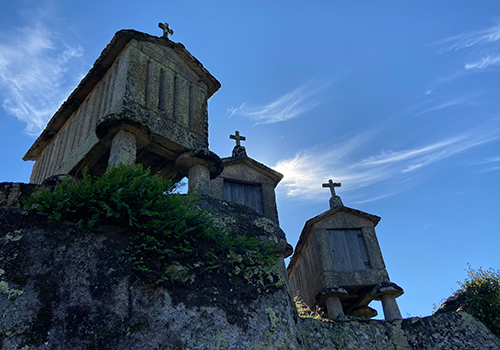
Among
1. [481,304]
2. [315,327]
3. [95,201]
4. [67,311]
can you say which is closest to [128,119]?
[95,201]

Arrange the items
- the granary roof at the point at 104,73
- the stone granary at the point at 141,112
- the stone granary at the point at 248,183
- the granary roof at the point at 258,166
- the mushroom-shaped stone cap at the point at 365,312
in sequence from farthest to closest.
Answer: the granary roof at the point at 258,166 → the mushroom-shaped stone cap at the point at 365,312 → the stone granary at the point at 248,183 → the granary roof at the point at 104,73 → the stone granary at the point at 141,112

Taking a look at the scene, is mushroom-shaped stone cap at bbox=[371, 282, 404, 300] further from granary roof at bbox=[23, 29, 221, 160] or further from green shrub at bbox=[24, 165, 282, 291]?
granary roof at bbox=[23, 29, 221, 160]

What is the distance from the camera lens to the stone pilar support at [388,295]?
26.5 ft

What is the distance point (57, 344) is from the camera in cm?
268

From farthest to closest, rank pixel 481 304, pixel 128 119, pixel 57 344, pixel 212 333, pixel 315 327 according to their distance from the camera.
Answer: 1. pixel 128 119
2. pixel 481 304
3. pixel 315 327
4. pixel 212 333
5. pixel 57 344

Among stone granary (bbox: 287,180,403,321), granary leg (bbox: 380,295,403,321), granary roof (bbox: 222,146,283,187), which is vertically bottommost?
granary leg (bbox: 380,295,403,321)

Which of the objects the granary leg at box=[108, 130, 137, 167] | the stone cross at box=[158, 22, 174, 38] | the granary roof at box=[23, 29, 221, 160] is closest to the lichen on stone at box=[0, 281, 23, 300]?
the granary leg at box=[108, 130, 137, 167]

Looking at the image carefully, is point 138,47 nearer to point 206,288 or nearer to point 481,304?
point 206,288

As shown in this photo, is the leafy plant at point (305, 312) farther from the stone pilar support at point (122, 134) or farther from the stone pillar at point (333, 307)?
the stone pilar support at point (122, 134)

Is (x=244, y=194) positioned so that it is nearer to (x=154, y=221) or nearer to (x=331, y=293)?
(x=331, y=293)

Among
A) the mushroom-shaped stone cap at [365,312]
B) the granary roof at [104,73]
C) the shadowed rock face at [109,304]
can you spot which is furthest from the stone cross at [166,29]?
the mushroom-shaped stone cap at [365,312]

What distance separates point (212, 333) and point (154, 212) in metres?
1.16

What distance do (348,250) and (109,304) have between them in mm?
7106

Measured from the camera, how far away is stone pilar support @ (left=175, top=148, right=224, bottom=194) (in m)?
6.27
